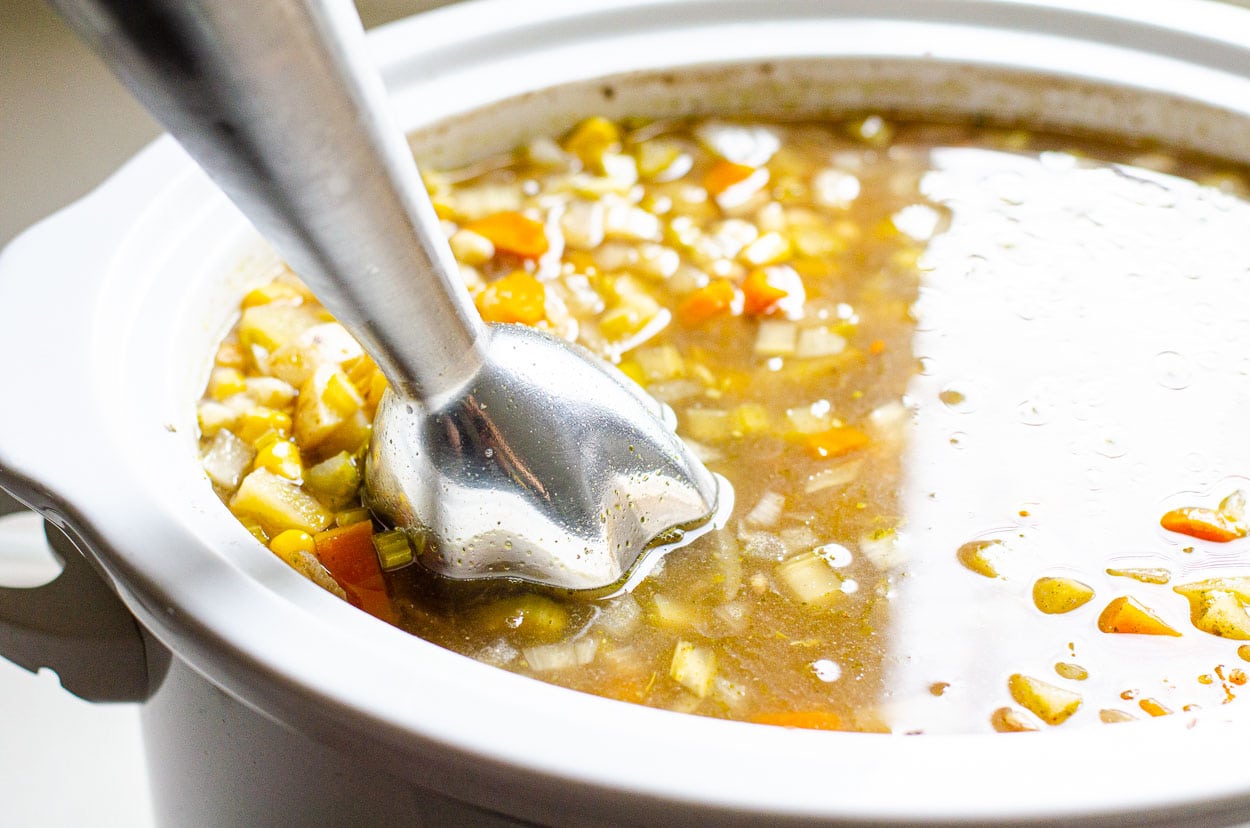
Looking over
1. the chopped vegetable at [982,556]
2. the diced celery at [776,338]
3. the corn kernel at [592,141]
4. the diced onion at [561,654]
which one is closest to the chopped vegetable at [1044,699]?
the chopped vegetable at [982,556]

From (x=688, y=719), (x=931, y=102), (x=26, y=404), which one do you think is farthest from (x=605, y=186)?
(x=688, y=719)

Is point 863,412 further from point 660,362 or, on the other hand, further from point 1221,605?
point 1221,605

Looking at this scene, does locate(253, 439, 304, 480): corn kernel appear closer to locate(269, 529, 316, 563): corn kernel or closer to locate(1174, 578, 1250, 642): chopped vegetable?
locate(269, 529, 316, 563): corn kernel

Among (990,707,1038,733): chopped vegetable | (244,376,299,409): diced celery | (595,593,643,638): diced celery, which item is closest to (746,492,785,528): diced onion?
(595,593,643,638): diced celery

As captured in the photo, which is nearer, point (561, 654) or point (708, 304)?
point (561, 654)

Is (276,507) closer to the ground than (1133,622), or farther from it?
farther from it

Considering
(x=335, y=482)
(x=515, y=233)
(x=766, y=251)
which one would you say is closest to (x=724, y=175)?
(x=766, y=251)
